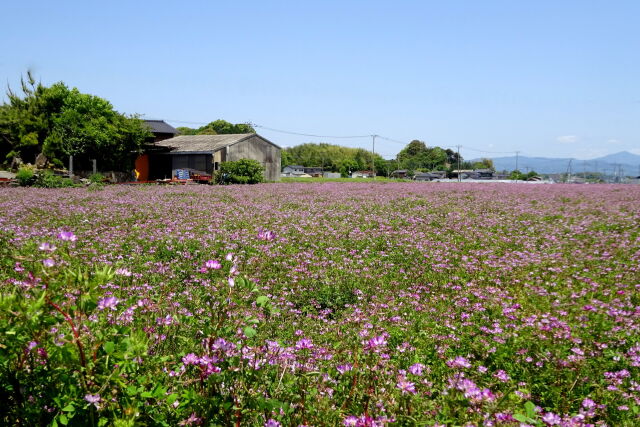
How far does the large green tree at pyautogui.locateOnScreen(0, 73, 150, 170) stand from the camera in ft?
124

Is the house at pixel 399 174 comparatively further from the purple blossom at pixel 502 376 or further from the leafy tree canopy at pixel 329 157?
the purple blossom at pixel 502 376

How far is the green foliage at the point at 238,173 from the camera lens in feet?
129

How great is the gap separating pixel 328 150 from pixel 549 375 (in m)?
157

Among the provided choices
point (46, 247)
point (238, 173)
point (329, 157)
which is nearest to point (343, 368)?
point (46, 247)

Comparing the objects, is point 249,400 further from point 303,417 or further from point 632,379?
point 632,379

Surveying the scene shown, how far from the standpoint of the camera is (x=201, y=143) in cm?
4912

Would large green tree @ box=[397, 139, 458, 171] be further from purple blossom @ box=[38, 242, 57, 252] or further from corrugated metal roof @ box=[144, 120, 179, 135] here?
purple blossom @ box=[38, 242, 57, 252]

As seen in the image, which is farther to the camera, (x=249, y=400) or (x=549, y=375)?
(x=549, y=375)

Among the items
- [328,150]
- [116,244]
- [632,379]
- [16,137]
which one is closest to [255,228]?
[116,244]

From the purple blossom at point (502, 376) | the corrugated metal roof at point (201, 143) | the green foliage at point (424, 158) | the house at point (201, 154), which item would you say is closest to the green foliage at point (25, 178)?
the house at point (201, 154)

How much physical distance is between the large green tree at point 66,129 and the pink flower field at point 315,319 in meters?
26.1

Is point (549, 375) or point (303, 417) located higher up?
point (303, 417)

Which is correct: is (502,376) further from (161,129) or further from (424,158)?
(424,158)

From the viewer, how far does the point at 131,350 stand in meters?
2.12
